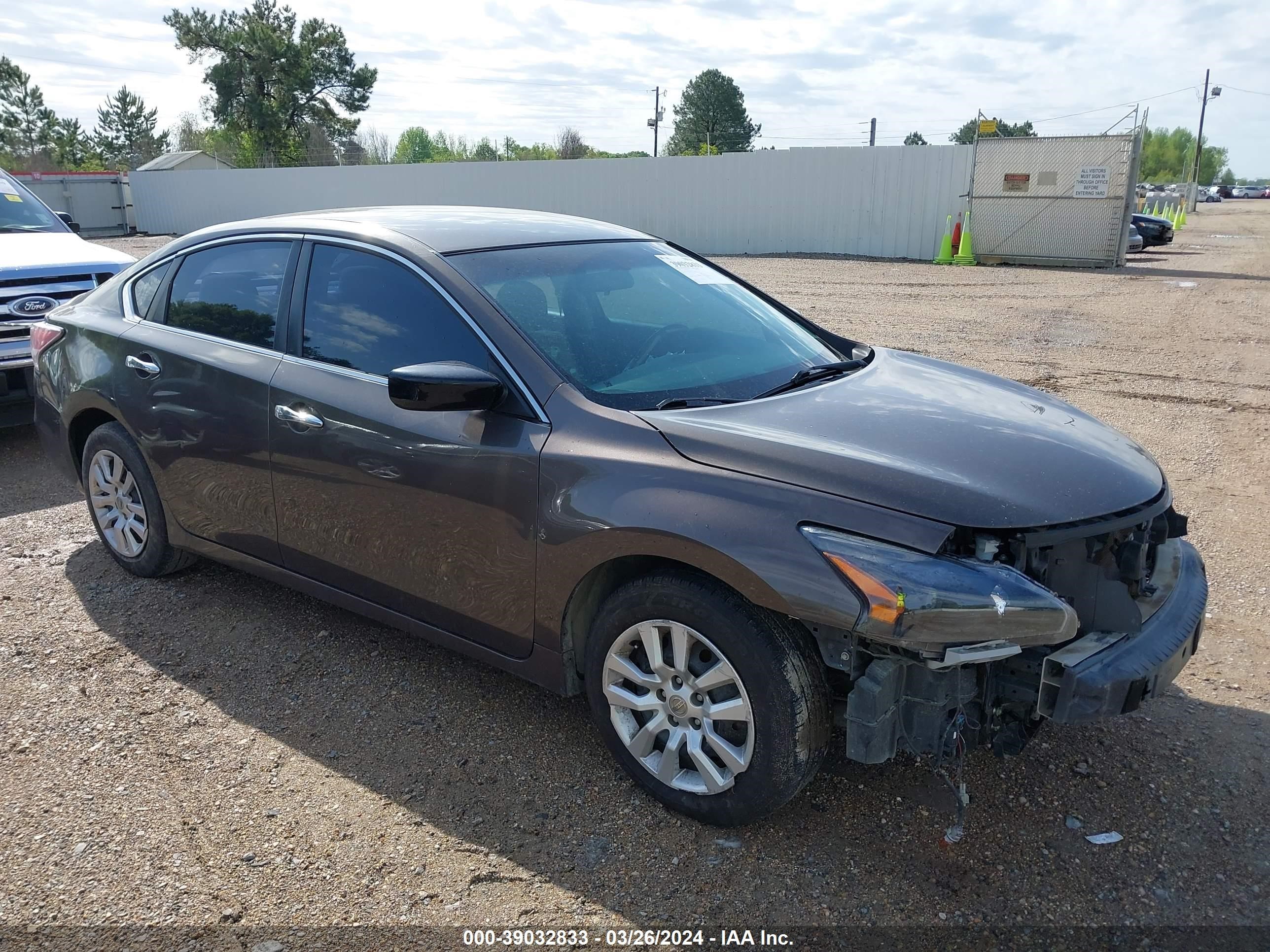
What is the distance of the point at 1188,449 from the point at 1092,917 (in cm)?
501

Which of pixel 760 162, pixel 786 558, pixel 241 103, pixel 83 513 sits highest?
pixel 241 103

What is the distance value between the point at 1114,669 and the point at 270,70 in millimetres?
62927

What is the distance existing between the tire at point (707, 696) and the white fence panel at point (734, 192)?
20592 mm

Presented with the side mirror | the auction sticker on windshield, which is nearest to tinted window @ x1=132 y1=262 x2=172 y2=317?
the side mirror

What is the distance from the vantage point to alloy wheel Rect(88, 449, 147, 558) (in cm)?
448

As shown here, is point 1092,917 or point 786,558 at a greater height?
point 786,558

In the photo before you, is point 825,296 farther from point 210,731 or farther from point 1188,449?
point 210,731

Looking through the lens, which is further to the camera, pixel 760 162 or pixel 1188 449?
pixel 760 162

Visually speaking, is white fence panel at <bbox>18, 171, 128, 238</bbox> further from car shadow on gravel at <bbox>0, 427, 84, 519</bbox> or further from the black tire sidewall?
the black tire sidewall

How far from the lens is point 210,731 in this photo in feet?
11.2

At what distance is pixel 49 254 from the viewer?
7.31 m

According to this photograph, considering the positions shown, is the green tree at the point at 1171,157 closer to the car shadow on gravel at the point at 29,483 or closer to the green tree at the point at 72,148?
the green tree at the point at 72,148

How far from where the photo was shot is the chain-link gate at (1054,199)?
1933cm

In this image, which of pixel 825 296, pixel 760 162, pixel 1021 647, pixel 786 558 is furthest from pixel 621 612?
pixel 760 162
